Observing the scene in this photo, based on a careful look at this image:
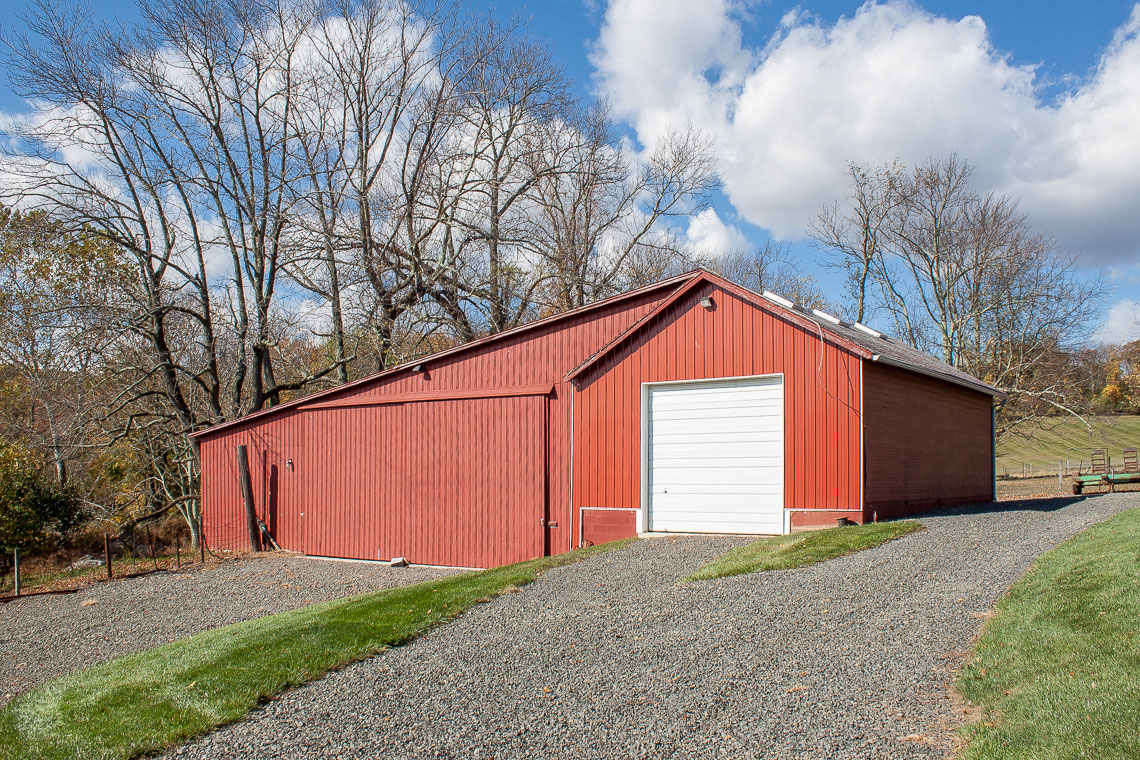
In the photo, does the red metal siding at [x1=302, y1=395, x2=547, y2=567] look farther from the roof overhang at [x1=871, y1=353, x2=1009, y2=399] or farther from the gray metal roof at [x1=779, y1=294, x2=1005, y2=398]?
the roof overhang at [x1=871, y1=353, x2=1009, y2=399]

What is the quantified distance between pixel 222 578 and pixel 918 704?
12600 millimetres

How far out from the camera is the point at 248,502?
17672 mm

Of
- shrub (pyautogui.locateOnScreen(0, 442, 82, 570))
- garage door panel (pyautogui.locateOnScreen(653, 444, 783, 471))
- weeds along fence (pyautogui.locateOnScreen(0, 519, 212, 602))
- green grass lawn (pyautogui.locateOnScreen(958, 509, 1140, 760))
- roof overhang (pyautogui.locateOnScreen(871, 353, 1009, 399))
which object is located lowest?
weeds along fence (pyautogui.locateOnScreen(0, 519, 212, 602))

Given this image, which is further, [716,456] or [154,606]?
[716,456]

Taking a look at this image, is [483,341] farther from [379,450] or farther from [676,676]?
[676,676]

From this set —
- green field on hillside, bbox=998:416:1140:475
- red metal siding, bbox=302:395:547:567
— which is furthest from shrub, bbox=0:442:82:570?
→ green field on hillside, bbox=998:416:1140:475

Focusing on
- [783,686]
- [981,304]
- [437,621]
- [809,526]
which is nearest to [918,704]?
[783,686]

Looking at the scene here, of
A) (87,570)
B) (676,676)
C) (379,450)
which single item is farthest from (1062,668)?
(87,570)

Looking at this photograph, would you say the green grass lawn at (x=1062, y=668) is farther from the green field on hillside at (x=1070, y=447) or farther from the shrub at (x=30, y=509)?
the green field on hillside at (x=1070, y=447)

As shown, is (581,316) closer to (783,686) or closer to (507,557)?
(507,557)

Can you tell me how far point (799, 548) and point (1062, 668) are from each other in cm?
473

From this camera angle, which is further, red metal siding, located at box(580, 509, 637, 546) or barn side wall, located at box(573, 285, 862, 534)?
red metal siding, located at box(580, 509, 637, 546)

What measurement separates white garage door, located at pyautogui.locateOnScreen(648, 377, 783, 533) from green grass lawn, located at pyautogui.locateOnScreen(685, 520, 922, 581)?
1.06 metres

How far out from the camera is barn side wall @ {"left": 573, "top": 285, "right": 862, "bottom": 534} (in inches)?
440
